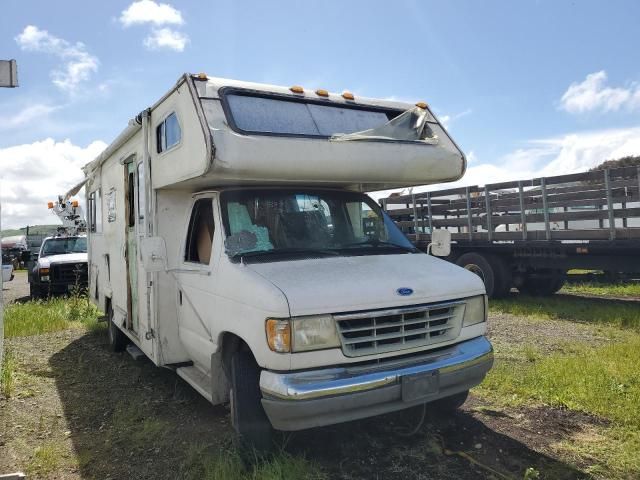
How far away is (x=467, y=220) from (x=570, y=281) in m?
3.24

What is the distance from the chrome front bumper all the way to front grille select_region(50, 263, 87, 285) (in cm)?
1035

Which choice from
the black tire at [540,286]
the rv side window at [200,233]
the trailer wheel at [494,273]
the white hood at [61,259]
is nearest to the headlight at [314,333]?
the rv side window at [200,233]

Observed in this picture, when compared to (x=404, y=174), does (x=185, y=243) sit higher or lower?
lower

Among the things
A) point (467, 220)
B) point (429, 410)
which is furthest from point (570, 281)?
point (429, 410)

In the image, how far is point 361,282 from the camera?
3.55 m

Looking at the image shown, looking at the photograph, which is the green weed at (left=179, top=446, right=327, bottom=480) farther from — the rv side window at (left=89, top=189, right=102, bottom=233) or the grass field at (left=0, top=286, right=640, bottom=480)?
the rv side window at (left=89, top=189, right=102, bottom=233)

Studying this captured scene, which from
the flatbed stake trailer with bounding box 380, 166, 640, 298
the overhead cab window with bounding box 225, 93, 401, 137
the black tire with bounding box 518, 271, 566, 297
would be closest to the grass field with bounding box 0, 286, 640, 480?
the flatbed stake trailer with bounding box 380, 166, 640, 298

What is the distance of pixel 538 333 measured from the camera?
293 inches

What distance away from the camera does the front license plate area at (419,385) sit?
3426 mm

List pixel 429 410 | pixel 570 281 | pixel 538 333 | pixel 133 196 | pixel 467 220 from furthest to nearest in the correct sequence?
pixel 570 281
pixel 467 220
pixel 538 333
pixel 133 196
pixel 429 410

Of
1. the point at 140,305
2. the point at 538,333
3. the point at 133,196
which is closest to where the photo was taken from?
the point at 140,305

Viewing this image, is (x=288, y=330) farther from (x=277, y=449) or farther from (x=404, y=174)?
(x=404, y=174)

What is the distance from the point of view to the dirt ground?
371 cm

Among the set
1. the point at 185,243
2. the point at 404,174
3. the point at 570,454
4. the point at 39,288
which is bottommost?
the point at 570,454
